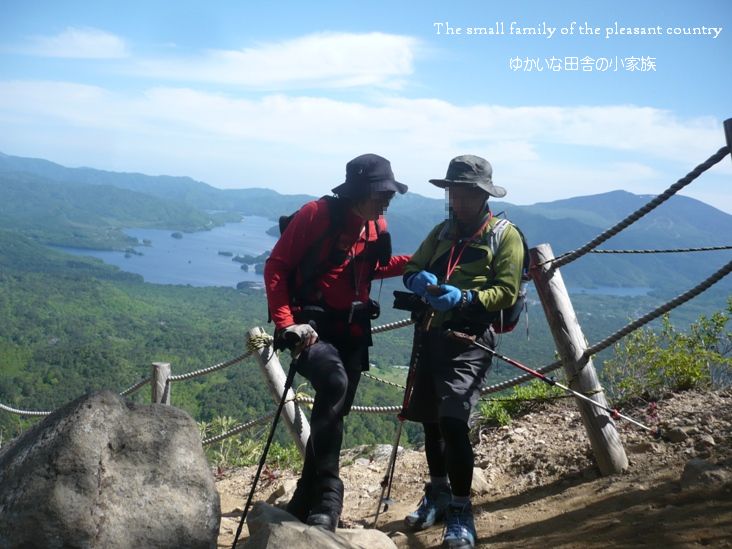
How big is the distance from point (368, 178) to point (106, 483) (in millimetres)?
1754

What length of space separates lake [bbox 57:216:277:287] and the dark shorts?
369 ft

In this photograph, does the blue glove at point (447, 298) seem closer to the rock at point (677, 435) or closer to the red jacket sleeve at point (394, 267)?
the red jacket sleeve at point (394, 267)

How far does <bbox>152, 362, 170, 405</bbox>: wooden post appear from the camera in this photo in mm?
5145

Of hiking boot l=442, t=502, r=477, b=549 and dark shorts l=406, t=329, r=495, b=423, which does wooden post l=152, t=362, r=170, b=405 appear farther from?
hiking boot l=442, t=502, r=477, b=549

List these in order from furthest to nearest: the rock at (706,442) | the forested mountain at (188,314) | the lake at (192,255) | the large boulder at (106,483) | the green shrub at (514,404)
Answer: the lake at (192,255)
the forested mountain at (188,314)
the green shrub at (514,404)
the rock at (706,442)
the large boulder at (106,483)

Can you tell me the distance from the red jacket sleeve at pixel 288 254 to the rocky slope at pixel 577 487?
1344 millimetres

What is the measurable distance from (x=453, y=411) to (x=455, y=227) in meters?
0.91

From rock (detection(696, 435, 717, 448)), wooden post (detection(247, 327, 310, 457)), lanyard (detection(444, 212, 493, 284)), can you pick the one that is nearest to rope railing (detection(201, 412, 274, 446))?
wooden post (detection(247, 327, 310, 457))

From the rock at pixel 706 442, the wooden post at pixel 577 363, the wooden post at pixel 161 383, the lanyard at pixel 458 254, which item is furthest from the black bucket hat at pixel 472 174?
the wooden post at pixel 161 383

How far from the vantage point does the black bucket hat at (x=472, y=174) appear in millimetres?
2986

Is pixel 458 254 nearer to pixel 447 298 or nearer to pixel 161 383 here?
pixel 447 298

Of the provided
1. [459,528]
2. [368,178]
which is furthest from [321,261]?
[459,528]

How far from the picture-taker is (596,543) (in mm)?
2586

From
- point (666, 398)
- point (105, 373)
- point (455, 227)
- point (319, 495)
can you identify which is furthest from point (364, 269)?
point (105, 373)
